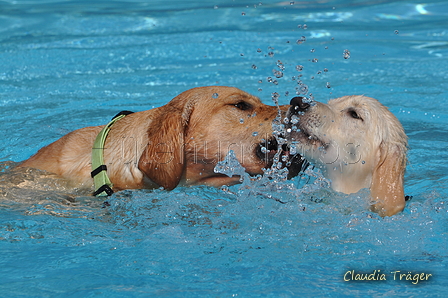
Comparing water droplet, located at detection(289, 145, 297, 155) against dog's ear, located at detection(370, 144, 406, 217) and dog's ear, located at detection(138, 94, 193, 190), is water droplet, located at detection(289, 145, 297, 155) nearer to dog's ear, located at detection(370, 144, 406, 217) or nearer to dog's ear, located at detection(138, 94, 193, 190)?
dog's ear, located at detection(370, 144, 406, 217)

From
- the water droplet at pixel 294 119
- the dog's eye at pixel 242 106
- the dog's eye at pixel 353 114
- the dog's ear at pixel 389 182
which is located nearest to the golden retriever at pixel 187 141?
the dog's eye at pixel 242 106

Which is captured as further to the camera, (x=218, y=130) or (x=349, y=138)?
(x=218, y=130)

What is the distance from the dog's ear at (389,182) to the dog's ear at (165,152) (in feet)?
4.24

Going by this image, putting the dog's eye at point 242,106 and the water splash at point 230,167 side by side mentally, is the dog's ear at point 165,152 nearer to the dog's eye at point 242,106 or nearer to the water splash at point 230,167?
the water splash at point 230,167

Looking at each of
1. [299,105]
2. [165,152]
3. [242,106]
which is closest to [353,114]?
[299,105]

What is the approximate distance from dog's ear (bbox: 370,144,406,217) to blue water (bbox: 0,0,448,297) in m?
0.10

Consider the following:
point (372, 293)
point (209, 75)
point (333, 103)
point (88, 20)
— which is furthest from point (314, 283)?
point (88, 20)

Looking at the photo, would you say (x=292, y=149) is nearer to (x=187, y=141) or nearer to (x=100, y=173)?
(x=187, y=141)

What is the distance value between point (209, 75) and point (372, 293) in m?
5.23

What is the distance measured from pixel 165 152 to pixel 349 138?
1272 millimetres

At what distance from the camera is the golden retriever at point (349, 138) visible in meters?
3.63

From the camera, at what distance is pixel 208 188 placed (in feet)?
13.3

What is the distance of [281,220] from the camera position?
361 cm

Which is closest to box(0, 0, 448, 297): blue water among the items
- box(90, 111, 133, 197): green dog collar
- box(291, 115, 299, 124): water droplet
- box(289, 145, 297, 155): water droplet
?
box(90, 111, 133, 197): green dog collar
